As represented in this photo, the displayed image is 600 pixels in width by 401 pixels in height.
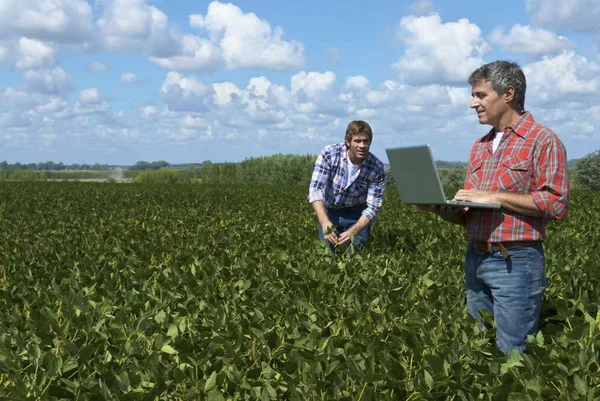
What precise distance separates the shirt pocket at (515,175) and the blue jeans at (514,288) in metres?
0.32

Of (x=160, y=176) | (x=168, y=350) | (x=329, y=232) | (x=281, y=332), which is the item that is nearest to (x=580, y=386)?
(x=281, y=332)

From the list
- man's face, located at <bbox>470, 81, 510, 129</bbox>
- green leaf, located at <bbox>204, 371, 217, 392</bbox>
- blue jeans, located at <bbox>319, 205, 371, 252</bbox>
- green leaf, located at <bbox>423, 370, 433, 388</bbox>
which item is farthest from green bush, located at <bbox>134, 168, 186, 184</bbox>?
green leaf, located at <bbox>423, 370, 433, 388</bbox>

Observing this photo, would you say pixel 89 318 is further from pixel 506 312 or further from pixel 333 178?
pixel 333 178

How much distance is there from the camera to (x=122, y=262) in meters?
7.29

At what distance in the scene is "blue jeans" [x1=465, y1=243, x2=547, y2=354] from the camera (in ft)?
11.4

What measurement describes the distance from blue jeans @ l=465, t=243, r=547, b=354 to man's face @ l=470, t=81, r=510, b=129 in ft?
2.24

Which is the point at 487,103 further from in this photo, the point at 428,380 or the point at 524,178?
the point at 428,380

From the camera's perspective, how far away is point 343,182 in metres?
6.62

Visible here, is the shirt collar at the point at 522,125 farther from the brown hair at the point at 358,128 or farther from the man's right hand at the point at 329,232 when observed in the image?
the man's right hand at the point at 329,232

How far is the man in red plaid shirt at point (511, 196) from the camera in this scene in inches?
130

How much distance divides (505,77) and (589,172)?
56.5m

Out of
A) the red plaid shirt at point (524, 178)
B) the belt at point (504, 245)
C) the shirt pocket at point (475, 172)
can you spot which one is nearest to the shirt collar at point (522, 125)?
the red plaid shirt at point (524, 178)

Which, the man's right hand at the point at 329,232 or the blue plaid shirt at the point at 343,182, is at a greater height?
the blue plaid shirt at the point at 343,182

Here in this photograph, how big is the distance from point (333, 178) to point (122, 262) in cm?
247
